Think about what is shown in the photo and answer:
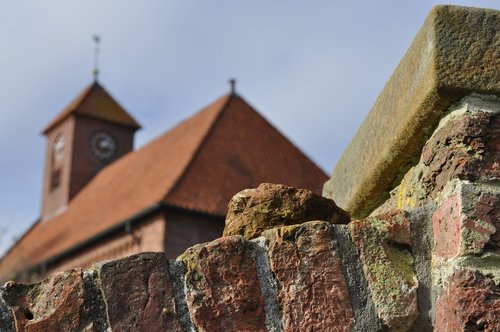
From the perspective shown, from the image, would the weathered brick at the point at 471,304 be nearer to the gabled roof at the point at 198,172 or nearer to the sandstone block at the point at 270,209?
the sandstone block at the point at 270,209

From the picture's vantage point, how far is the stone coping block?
2.13 metres

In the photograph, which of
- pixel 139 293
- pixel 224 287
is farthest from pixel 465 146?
pixel 139 293

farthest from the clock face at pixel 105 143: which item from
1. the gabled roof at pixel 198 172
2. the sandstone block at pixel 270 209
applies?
the sandstone block at pixel 270 209

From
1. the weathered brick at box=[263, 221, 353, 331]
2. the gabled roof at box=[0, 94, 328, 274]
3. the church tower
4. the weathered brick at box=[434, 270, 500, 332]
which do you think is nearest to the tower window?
the church tower

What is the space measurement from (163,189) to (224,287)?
886 inches

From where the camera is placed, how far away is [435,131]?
2258 millimetres

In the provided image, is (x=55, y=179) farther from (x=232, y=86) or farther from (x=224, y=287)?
(x=224, y=287)

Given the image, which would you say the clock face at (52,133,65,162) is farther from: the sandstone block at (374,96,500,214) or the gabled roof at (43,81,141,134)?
the sandstone block at (374,96,500,214)

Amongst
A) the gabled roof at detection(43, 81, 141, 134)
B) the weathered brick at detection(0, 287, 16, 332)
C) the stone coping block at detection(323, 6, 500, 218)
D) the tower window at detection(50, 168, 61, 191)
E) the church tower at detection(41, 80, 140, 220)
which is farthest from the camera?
the gabled roof at detection(43, 81, 141, 134)

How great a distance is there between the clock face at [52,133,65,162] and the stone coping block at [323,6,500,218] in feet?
119

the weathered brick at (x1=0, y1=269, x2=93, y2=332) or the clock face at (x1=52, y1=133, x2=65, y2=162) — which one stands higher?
the clock face at (x1=52, y1=133, x2=65, y2=162)

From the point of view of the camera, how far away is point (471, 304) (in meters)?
1.93

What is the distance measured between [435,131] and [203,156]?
23.5 meters

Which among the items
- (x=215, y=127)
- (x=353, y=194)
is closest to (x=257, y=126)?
(x=215, y=127)
